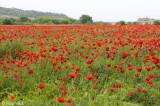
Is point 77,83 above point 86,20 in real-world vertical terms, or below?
above

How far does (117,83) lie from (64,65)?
1.37 m

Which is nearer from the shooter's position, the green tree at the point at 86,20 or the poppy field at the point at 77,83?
the poppy field at the point at 77,83

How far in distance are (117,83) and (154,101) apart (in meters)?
0.85

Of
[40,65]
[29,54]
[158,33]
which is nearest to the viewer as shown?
[40,65]

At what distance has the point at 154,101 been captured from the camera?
6.04m

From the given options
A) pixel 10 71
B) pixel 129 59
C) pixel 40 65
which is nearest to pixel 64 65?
pixel 40 65

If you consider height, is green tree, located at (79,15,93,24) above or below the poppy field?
below

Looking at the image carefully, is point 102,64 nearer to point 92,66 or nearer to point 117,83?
point 92,66

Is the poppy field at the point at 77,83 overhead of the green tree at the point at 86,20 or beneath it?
overhead

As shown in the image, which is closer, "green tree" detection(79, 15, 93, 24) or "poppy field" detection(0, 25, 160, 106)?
"poppy field" detection(0, 25, 160, 106)

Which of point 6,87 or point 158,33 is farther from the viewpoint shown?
point 158,33

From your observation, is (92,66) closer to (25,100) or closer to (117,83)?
(117,83)

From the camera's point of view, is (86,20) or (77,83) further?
(86,20)

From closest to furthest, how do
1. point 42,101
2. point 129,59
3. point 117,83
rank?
point 42,101 < point 117,83 < point 129,59
